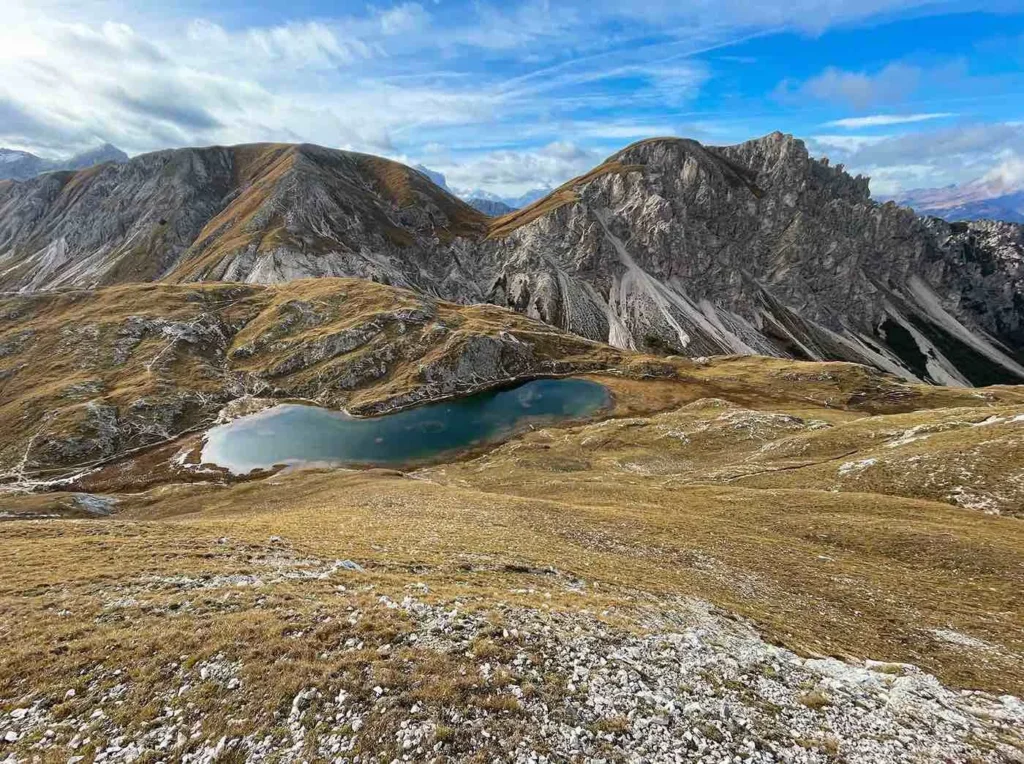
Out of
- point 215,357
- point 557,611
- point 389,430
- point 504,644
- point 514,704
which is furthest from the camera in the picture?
point 215,357

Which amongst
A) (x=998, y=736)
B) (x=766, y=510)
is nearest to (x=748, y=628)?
(x=998, y=736)

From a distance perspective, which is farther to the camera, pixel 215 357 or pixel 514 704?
pixel 215 357

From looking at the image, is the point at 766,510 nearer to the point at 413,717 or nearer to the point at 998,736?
the point at 998,736

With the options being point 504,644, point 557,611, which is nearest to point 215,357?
point 557,611

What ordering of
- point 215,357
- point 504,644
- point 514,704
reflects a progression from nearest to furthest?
1. point 514,704
2. point 504,644
3. point 215,357

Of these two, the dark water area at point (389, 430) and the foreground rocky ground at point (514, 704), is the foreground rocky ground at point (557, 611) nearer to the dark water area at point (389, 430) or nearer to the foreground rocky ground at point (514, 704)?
the foreground rocky ground at point (514, 704)

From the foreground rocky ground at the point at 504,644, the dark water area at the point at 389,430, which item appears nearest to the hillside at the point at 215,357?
the dark water area at the point at 389,430

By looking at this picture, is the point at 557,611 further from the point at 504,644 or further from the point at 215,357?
the point at 215,357

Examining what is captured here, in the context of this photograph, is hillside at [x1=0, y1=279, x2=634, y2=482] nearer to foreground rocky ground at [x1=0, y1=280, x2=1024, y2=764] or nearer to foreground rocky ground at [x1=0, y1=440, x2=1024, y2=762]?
foreground rocky ground at [x1=0, y1=280, x2=1024, y2=764]
